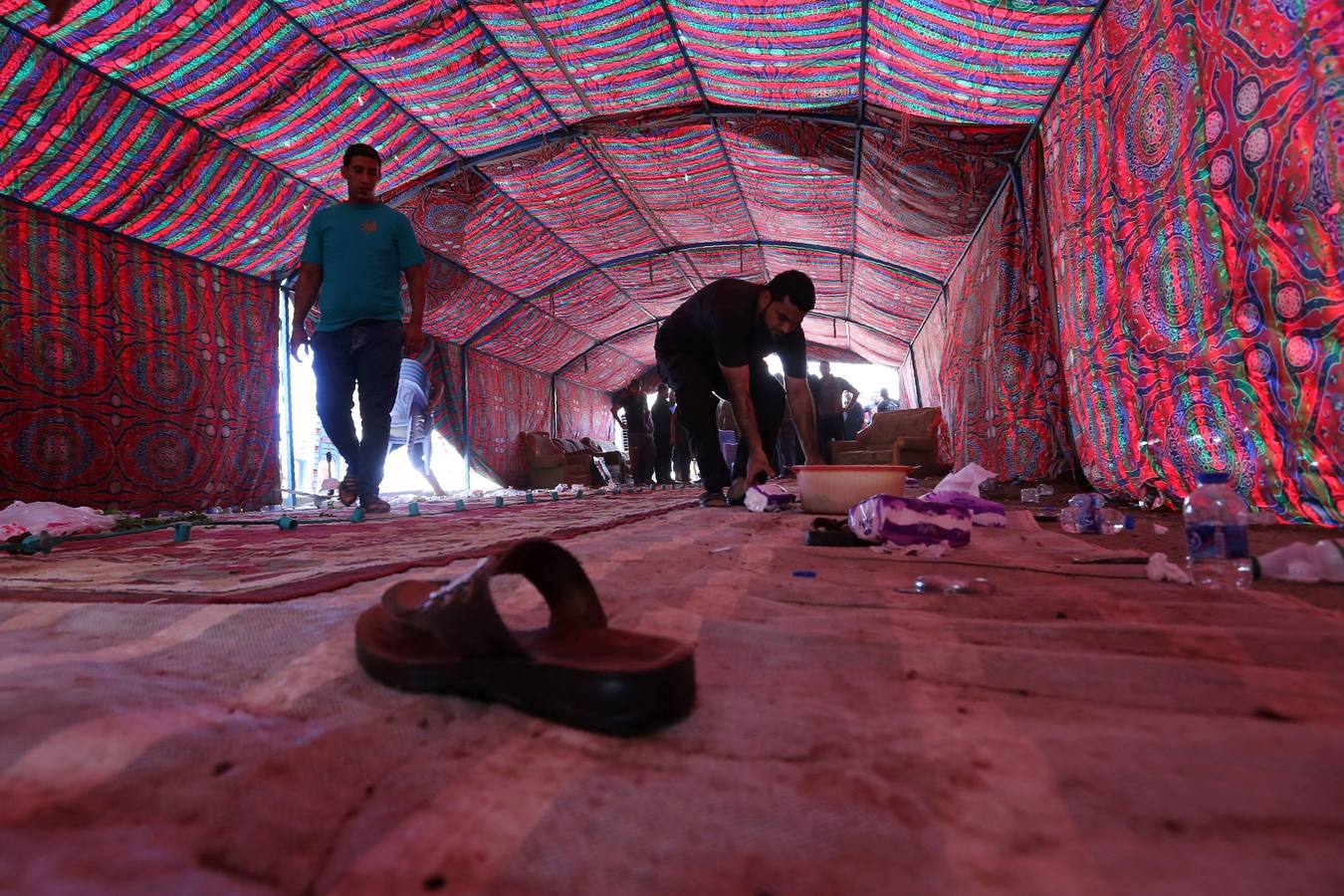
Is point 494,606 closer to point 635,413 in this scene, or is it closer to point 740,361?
point 740,361

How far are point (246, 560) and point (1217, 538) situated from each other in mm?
2566

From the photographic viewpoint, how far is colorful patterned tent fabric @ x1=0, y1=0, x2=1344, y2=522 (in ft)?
7.18

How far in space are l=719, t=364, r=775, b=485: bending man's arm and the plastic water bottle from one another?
7.39 feet

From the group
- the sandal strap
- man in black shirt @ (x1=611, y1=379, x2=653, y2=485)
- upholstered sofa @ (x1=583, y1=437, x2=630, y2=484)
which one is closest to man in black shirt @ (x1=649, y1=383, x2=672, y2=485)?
man in black shirt @ (x1=611, y1=379, x2=653, y2=485)

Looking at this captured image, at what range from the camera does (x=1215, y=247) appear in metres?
2.39

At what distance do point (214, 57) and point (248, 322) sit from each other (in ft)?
9.37

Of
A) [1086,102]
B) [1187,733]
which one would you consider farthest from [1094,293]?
[1187,733]

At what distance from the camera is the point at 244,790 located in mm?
535

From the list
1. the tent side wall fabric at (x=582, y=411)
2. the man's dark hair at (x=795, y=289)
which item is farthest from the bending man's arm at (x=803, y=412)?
the tent side wall fabric at (x=582, y=411)

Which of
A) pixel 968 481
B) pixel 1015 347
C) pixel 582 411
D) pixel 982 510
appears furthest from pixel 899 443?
pixel 582 411

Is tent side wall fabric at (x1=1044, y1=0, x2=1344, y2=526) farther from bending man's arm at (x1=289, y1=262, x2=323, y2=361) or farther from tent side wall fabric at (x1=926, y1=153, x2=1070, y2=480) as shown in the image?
bending man's arm at (x1=289, y1=262, x2=323, y2=361)

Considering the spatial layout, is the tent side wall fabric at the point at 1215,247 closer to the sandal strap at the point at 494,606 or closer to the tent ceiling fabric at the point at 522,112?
the tent ceiling fabric at the point at 522,112

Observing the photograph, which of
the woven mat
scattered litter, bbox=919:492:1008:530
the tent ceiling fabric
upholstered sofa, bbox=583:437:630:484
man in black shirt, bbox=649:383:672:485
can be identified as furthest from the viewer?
upholstered sofa, bbox=583:437:630:484

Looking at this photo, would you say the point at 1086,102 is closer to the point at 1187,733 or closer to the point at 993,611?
the point at 993,611
